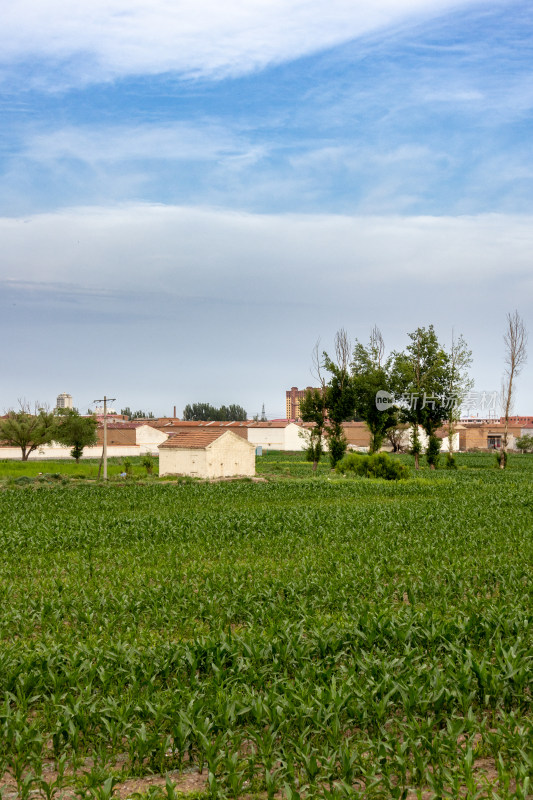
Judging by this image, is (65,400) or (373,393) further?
(65,400)

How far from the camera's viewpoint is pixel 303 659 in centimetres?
786

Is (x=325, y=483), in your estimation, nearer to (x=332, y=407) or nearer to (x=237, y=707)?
(x=332, y=407)

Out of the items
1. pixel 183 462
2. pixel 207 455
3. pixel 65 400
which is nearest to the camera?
pixel 207 455

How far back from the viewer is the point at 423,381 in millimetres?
67938

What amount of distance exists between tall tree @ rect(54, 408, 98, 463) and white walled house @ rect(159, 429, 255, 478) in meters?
23.8

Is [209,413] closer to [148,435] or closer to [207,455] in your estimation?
[148,435]

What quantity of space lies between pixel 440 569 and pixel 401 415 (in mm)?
55726

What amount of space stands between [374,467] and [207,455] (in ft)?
38.7

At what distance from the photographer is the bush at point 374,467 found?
44625 mm

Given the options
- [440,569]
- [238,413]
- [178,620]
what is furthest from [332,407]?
[238,413]

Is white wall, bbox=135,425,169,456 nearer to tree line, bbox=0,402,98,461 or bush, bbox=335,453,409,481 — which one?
tree line, bbox=0,402,98,461

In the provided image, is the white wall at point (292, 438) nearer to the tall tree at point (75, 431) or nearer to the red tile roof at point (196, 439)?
the tall tree at point (75, 431)

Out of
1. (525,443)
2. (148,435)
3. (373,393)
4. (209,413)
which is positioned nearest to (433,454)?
(373,393)

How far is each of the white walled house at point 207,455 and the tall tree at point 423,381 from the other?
2365 centimetres
